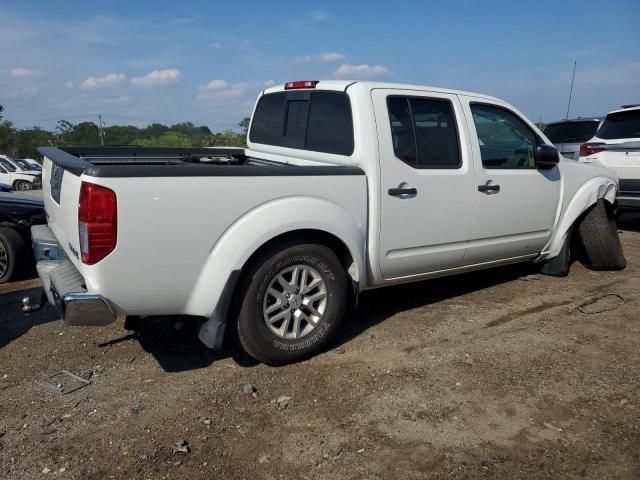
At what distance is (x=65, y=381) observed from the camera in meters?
3.36

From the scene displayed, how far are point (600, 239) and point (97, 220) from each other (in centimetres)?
500

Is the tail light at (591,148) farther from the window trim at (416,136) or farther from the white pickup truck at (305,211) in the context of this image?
the window trim at (416,136)

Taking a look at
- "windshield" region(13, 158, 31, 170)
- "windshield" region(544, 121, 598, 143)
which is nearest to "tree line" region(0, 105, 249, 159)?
"windshield" region(13, 158, 31, 170)

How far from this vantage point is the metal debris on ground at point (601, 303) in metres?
4.60

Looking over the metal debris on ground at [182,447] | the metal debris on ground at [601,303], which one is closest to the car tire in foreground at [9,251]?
the metal debris on ground at [182,447]

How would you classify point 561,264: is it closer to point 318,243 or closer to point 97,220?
point 318,243

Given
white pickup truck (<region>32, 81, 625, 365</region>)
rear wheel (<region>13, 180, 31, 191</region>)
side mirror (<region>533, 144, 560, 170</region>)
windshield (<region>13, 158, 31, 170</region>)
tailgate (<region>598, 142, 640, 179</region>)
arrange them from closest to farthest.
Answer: white pickup truck (<region>32, 81, 625, 365</region>), side mirror (<region>533, 144, 560, 170</region>), tailgate (<region>598, 142, 640, 179</region>), rear wheel (<region>13, 180, 31, 191</region>), windshield (<region>13, 158, 31, 170</region>)

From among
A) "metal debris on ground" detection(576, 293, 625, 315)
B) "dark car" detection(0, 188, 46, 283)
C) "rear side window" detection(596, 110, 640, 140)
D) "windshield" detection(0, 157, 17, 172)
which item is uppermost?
"rear side window" detection(596, 110, 640, 140)

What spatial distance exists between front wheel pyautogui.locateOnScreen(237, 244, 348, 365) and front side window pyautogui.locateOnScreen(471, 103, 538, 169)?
1.75 metres

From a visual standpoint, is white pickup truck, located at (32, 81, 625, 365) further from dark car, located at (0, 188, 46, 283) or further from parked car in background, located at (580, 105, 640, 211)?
parked car in background, located at (580, 105, 640, 211)

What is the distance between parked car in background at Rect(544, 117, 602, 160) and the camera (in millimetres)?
10062

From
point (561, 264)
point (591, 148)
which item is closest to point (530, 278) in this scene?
point (561, 264)

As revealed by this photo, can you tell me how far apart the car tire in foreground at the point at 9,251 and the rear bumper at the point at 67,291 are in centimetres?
192

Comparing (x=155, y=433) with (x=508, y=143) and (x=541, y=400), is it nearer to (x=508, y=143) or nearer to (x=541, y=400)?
(x=541, y=400)
